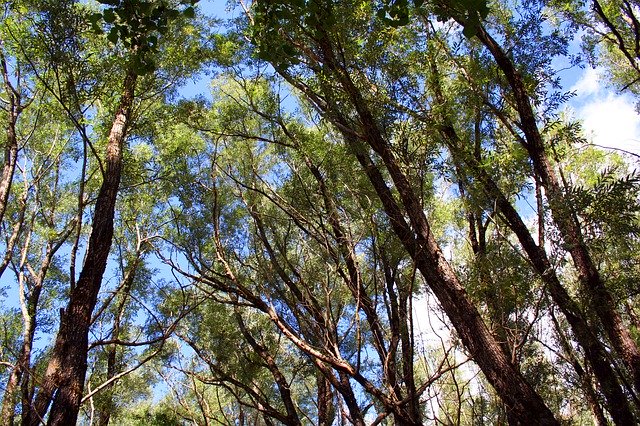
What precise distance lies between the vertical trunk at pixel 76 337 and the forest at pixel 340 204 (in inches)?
0.6

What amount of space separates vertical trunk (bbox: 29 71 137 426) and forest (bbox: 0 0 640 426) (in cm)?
1

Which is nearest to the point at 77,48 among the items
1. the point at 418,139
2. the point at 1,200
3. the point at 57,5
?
the point at 57,5

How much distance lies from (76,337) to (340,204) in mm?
2905

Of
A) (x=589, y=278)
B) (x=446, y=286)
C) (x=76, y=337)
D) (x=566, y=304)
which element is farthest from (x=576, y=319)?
(x=76, y=337)

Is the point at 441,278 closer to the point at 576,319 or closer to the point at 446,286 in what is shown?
the point at 446,286

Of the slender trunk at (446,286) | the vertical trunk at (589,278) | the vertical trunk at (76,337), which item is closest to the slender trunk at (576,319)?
the vertical trunk at (589,278)

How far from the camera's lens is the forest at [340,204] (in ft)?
11.3

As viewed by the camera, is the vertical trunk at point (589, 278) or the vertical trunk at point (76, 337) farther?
the vertical trunk at point (589, 278)

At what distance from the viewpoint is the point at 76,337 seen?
3553 mm

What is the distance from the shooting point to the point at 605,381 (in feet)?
14.8

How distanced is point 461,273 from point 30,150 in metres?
8.64

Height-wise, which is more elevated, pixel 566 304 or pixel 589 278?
pixel 589 278

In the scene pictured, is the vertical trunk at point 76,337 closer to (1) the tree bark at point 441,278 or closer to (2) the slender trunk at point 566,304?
(1) the tree bark at point 441,278

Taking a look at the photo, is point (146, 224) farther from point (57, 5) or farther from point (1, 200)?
point (57, 5)
